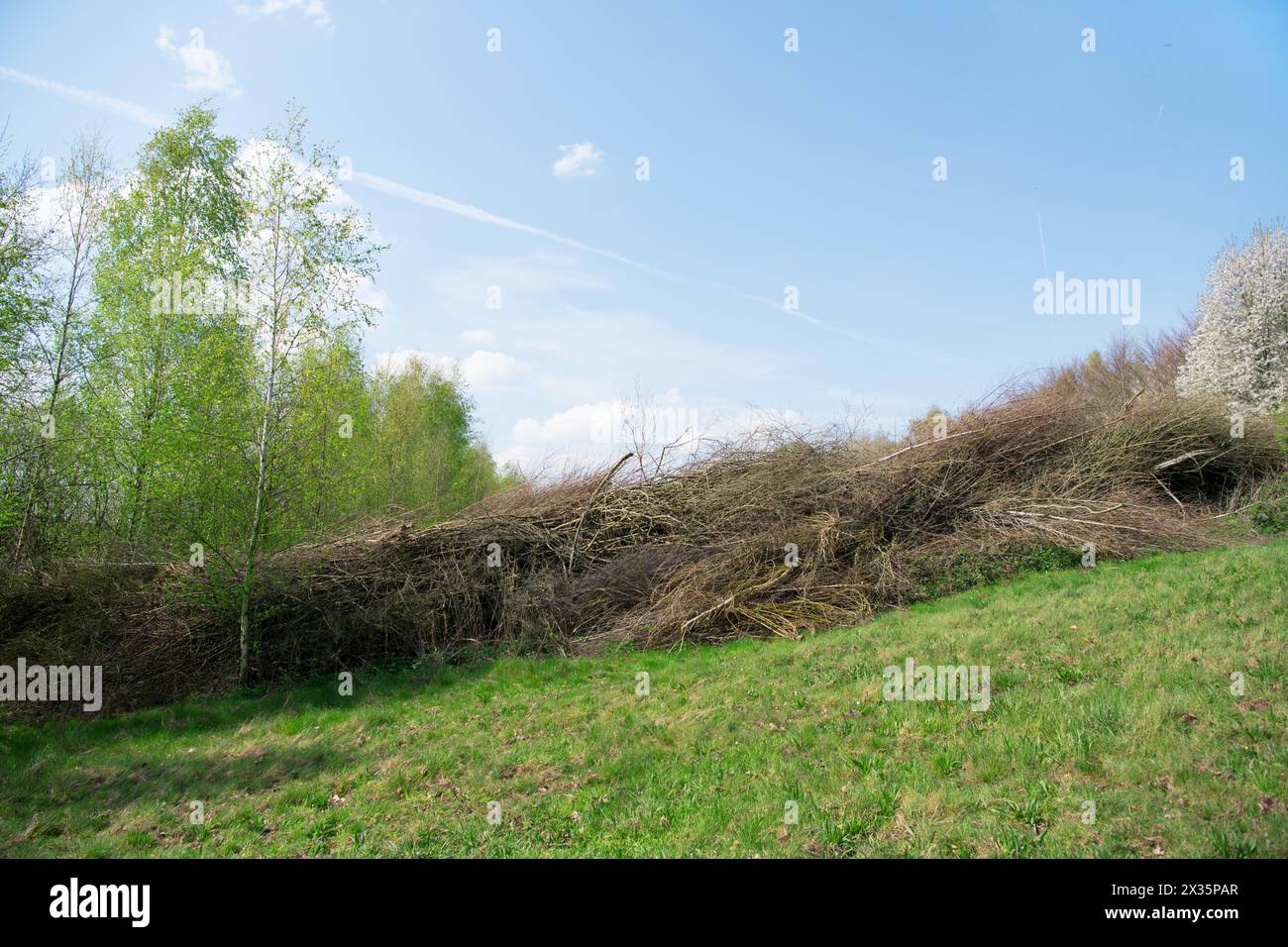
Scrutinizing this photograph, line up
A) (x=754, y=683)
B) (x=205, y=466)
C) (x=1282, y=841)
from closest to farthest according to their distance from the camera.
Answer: (x=1282, y=841)
(x=754, y=683)
(x=205, y=466)

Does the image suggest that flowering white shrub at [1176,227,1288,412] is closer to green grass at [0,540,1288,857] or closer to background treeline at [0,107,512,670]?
green grass at [0,540,1288,857]

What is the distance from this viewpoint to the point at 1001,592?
37.7ft

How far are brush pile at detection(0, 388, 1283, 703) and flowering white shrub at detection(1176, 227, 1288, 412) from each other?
1007 cm

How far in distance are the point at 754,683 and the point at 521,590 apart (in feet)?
19.7

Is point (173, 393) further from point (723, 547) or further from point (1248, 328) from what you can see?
point (1248, 328)

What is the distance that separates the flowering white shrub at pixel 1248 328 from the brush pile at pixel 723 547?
33.0 feet

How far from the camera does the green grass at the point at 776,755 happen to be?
443cm

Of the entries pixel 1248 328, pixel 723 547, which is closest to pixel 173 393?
pixel 723 547

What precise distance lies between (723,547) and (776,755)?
7769mm

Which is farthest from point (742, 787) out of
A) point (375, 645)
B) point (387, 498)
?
point (387, 498)

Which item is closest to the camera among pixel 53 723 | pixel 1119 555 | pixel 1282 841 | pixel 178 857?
pixel 1282 841

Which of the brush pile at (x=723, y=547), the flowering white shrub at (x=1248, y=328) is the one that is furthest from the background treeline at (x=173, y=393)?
the flowering white shrub at (x=1248, y=328)

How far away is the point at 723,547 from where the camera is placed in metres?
13.9
